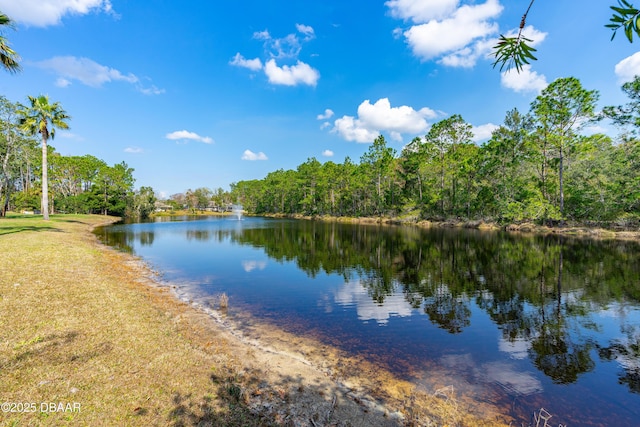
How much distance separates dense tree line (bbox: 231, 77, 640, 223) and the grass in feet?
172

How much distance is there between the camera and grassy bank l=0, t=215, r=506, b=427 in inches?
200

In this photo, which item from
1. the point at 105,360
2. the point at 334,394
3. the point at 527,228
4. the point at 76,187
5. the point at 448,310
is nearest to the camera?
the point at 105,360

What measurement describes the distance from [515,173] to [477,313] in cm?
5590

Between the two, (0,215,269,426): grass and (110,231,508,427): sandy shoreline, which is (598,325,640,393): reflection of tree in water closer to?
(110,231,508,427): sandy shoreline

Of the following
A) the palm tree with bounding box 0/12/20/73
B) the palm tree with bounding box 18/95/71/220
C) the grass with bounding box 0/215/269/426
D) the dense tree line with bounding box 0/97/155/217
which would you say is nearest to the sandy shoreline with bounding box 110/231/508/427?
the grass with bounding box 0/215/269/426

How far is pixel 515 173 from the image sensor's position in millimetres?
56719

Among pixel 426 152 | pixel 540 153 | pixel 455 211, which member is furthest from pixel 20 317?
pixel 426 152

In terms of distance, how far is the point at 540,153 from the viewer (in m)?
49.6

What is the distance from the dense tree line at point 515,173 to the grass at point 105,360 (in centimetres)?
5245

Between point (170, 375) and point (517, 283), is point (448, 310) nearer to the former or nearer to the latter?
point (517, 283)

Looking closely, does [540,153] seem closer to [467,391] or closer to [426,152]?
[426,152]

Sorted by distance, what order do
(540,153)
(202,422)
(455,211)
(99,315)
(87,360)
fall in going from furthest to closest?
(455,211)
(540,153)
(99,315)
(87,360)
(202,422)

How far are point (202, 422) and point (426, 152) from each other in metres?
73.5

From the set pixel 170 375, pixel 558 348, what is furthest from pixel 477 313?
pixel 170 375
